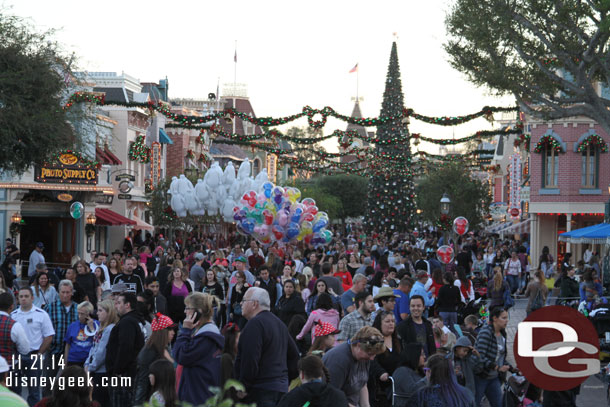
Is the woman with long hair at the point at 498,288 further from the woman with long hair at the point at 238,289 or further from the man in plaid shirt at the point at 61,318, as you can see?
the man in plaid shirt at the point at 61,318

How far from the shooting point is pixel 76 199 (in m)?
37.8

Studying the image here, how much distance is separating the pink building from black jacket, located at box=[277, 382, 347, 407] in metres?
31.6

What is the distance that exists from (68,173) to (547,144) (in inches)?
744

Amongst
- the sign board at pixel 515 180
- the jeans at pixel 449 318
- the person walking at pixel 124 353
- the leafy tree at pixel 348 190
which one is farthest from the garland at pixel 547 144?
the leafy tree at pixel 348 190

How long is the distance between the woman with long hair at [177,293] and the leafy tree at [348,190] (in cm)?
8257

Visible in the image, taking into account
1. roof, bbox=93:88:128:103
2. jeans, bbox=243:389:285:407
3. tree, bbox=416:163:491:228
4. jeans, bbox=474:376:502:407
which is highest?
roof, bbox=93:88:128:103

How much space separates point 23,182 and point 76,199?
324 centimetres

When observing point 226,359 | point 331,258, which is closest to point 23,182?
point 331,258

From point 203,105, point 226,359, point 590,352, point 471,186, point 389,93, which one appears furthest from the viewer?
point 203,105

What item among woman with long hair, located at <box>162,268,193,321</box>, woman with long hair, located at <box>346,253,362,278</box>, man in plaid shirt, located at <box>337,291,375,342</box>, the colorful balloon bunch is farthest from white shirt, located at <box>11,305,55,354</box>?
the colorful balloon bunch

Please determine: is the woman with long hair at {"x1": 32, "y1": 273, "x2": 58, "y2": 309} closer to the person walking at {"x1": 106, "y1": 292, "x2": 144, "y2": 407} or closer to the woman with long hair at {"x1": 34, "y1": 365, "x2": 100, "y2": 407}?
the person walking at {"x1": 106, "y1": 292, "x2": 144, "y2": 407}

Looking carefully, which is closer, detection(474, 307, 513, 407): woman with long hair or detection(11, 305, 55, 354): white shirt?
detection(474, 307, 513, 407): woman with long hair

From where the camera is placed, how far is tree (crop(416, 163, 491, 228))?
57.6 m

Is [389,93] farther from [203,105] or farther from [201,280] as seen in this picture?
[201,280]
